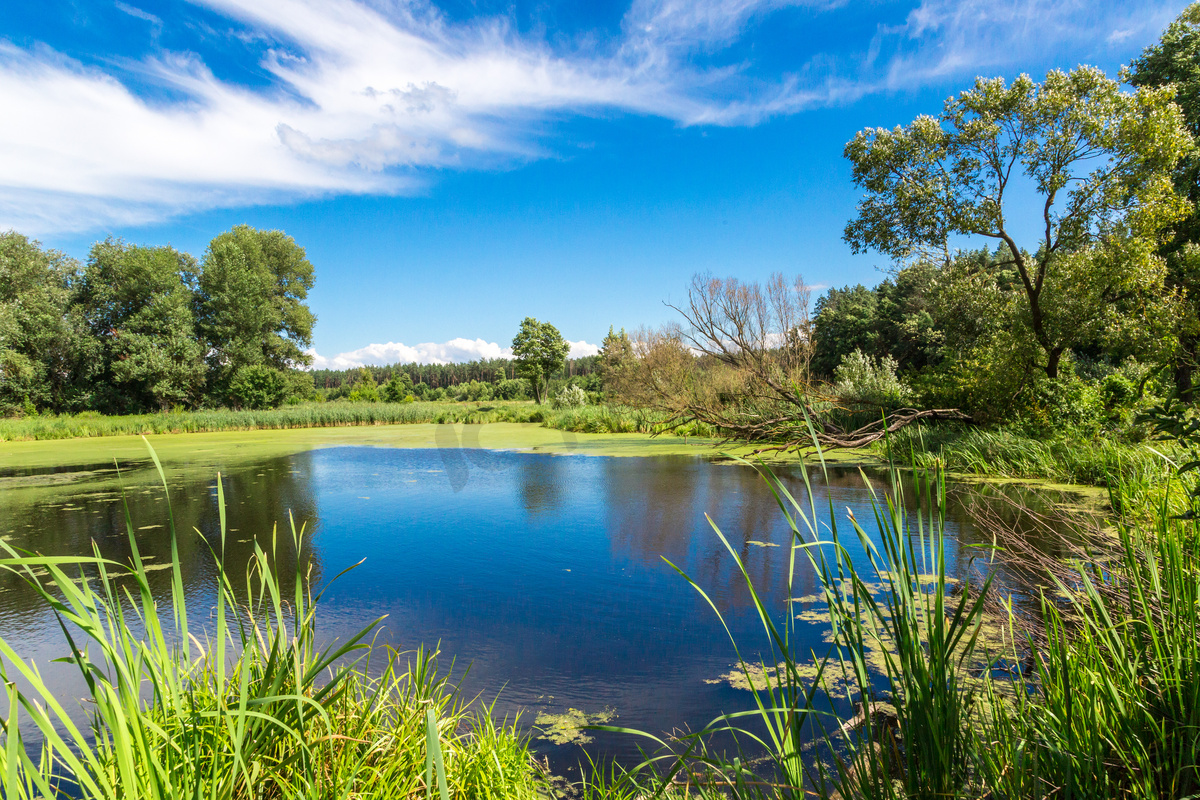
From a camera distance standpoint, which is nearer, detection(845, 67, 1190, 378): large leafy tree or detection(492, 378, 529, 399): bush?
detection(845, 67, 1190, 378): large leafy tree

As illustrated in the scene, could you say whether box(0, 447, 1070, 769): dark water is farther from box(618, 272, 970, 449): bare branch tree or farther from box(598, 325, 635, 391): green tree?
box(598, 325, 635, 391): green tree

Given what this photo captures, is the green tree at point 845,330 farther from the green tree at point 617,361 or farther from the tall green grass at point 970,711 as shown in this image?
the tall green grass at point 970,711

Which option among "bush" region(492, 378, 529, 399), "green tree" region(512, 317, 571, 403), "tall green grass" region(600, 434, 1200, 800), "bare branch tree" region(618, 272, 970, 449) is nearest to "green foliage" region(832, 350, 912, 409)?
"bare branch tree" region(618, 272, 970, 449)

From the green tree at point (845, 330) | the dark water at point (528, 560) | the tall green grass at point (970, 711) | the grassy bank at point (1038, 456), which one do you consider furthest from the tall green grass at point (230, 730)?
the green tree at point (845, 330)

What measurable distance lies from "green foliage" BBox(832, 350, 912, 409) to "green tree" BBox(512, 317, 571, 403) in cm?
2246

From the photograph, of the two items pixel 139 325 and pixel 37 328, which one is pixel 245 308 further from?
pixel 37 328

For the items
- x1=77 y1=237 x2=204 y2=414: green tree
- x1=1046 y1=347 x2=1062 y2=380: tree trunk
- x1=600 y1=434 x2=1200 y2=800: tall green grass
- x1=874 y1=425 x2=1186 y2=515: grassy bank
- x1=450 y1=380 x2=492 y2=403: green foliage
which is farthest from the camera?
x1=450 y1=380 x2=492 y2=403: green foliage

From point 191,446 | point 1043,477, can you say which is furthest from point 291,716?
point 191,446

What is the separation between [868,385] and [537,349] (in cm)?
2449

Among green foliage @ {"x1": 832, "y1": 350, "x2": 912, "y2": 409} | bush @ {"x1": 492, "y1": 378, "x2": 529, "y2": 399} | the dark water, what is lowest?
the dark water

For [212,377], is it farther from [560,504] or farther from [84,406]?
[560,504]

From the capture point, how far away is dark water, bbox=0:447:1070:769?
2.91m

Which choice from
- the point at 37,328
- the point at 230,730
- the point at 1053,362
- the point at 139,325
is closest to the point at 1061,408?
the point at 1053,362

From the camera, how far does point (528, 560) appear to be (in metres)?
4.82
